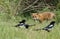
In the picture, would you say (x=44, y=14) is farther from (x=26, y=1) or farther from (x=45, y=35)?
(x=45, y=35)

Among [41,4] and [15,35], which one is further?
[41,4]

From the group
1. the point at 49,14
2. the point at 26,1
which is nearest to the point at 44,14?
the point at 49,14

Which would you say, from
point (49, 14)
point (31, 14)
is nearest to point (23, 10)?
point (31, 14)

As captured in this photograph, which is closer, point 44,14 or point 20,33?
point 20,33

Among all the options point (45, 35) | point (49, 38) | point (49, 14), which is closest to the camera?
point (49, 38)

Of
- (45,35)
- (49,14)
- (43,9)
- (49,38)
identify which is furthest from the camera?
(43,9)

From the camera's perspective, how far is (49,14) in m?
12.0

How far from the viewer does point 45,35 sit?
22.0 ft

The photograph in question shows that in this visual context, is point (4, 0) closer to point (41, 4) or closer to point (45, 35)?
point (41, 4)

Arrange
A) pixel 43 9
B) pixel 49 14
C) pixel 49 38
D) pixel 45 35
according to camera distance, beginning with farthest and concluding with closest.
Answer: pixel 43 9 < pixel 49 14 < pixel 45 35 < pixel 49 38

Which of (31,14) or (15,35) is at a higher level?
(15,35)

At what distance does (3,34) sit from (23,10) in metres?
5.91

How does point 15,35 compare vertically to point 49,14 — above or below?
above

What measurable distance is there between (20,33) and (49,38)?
826 mm
